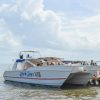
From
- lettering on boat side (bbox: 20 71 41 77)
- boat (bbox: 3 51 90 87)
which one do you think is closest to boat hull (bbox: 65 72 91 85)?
boat (bbox: 3 51 90 87)

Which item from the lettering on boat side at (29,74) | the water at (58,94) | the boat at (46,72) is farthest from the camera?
the lettering on boat side at (29,74)

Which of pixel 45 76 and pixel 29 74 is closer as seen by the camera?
pixel 45 76

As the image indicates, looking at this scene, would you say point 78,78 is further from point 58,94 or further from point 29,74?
point 58,94

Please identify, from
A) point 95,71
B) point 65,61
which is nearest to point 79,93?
point 95,71

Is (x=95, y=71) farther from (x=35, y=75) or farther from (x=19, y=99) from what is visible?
(x=19, y=99)

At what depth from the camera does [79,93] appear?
29.8 meters

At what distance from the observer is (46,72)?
111ft

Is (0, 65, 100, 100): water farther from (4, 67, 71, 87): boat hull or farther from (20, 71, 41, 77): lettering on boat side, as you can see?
(20, 71, 41, 77): lettering on boat side

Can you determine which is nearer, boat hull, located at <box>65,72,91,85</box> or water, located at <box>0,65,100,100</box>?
water, located at <box>0,65,100,100</box>

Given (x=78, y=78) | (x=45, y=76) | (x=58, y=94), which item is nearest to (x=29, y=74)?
(x=45, y=76)

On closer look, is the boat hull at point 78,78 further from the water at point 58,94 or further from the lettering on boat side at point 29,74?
the lettering on boat side at point 29,74

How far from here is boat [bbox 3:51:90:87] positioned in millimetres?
32625

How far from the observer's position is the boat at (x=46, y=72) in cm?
3262

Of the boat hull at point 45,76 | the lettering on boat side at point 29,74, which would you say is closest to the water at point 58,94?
the boat hull at point 45,76
